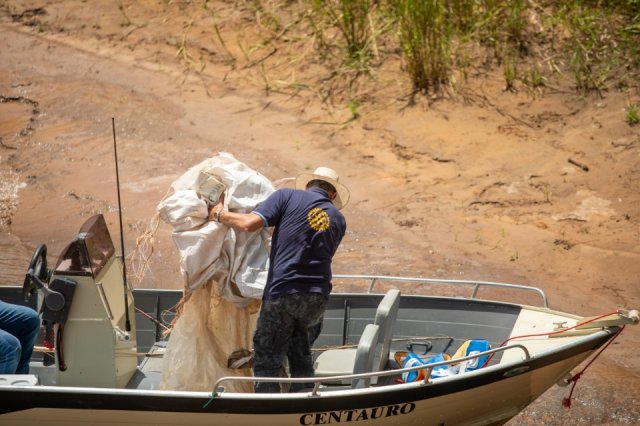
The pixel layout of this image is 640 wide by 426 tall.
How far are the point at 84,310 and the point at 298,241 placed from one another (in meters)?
1.23

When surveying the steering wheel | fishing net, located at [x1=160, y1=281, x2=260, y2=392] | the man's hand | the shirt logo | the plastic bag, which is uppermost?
the man's hand

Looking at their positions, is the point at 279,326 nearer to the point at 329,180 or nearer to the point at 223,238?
the point at 223,238

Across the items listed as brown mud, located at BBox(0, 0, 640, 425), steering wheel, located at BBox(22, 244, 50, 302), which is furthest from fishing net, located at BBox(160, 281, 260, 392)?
brown mud, located at BBox(0, 0, 640, 425)

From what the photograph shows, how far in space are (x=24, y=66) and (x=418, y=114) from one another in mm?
5376

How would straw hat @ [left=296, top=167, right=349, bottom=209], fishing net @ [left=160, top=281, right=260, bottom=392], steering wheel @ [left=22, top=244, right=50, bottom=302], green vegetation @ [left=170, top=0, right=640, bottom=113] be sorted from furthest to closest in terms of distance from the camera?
1. green vegetation @ [left=170, top=0, right=640, bottom=113]
2. straw hat @ [left=296, top=167, right=349, bottom=209]
3. fishing net @ [left=160, top=281, right=260, bottom=392]
4. steering wheel @ [left=22, top=244, right=50, bottom=302]

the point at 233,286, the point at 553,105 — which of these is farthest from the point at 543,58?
the point at 233,286

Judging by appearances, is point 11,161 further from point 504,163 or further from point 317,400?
point 317,400

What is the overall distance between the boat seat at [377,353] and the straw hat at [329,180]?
644mm

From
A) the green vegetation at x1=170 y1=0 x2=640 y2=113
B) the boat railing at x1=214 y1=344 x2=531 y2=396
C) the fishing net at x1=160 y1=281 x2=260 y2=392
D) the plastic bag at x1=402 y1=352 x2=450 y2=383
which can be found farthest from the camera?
the green vegetation at x1=170 y1=0 x2=640 y2=113

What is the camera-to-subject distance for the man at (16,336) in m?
5.21

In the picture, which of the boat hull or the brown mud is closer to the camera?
the boat hull

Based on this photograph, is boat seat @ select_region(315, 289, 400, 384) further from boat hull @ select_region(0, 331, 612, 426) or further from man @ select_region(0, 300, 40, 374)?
man @ select_region(0, 300, 40, 374)

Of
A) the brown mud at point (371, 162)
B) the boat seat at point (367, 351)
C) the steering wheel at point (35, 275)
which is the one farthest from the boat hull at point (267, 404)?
the brown mud at point (371, 162)

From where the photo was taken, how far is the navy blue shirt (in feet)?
17.2
